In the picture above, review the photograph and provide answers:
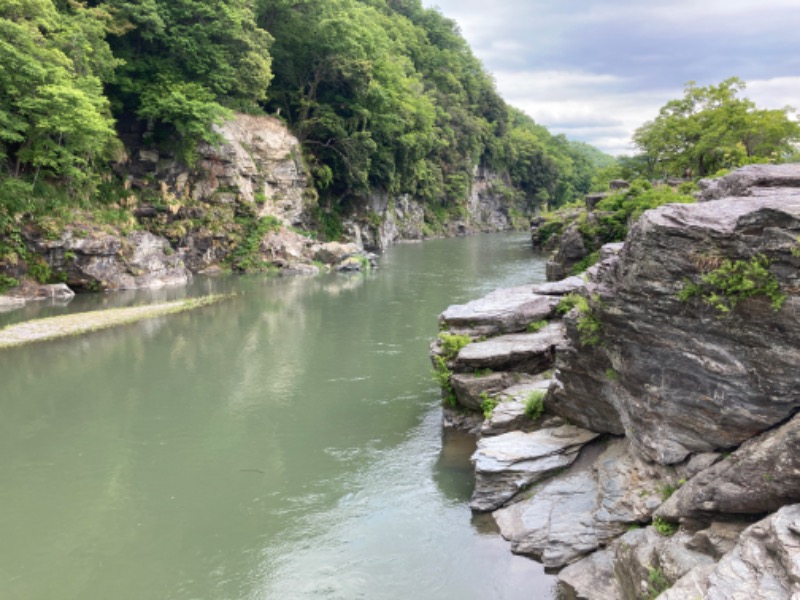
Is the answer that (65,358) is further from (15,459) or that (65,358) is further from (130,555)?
(130,555)

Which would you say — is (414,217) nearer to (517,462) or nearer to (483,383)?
(483,383)

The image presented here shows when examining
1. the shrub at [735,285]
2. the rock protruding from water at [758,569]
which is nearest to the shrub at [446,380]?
the shrub at [735,285]

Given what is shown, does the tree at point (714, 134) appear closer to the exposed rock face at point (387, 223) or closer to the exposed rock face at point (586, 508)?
the exposed rock face at point (387, 223)

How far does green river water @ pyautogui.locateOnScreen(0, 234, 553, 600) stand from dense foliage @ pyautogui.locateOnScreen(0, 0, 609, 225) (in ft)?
38.0

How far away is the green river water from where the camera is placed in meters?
8.88

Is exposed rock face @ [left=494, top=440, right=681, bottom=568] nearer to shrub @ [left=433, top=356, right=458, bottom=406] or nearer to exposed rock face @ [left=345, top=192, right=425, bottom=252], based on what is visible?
shrub @ [left=433, top=356, right=458, bottom=406]

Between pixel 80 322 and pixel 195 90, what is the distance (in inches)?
747

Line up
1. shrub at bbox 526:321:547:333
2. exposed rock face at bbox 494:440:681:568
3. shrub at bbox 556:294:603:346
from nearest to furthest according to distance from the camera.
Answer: exposed rock face at bbox 494:440:681:568, shrub at bbox 556:294:603:346, shrub at bbox 526:321:547:333

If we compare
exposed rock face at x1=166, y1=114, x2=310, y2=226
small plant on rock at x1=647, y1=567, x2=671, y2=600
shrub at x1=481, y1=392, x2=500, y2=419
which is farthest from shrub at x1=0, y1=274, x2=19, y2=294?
small plant on rock at x1=647, y1=567, x2=671, y2=600

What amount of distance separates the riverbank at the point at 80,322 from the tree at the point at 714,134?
3156 centimetres

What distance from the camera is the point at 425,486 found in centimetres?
1145

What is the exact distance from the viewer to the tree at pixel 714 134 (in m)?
37.7

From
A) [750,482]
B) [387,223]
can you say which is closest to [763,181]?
[750,482]

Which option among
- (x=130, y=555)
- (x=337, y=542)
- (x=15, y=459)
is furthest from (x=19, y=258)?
(x=337, y=542)
